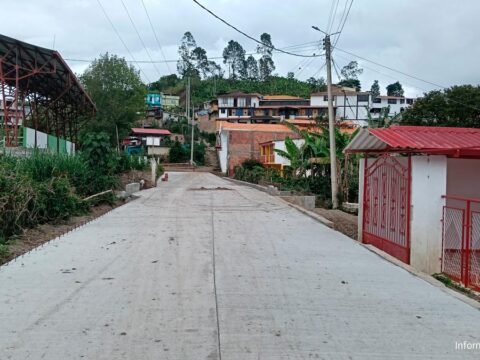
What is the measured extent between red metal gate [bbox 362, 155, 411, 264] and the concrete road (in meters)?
0.86

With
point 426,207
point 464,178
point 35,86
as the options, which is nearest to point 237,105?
point 35,86

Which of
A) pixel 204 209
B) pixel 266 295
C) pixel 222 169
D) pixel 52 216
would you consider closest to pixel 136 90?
pixel 222 169

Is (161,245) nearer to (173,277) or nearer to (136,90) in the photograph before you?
(173,277)

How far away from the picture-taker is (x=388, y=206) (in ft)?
36.0

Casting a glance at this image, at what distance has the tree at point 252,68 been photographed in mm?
129500

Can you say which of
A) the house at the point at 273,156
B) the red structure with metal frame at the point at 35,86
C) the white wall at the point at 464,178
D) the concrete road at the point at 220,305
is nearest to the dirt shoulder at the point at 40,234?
the concrete road at the point at 220,305

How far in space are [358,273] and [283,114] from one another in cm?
8859

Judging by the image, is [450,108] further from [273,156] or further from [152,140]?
[152,140]

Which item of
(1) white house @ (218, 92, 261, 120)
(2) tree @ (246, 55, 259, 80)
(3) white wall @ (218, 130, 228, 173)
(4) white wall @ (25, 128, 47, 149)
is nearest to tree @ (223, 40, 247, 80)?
(2) tree @ (246, 55, 259, 80)

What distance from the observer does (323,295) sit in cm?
648

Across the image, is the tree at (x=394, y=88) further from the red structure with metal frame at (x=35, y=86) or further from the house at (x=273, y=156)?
the red structure with metal frame at (x=35, y=86)

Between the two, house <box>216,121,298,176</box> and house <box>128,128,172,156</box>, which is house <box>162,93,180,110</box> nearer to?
house <box>128,128,172,156</box>

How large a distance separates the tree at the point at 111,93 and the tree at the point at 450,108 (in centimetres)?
2598

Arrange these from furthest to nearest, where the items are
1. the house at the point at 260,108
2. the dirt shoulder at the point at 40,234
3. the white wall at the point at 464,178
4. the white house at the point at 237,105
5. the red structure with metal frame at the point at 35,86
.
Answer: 1. the white house at the point at 237,105
2. the house at the point at 260,108
3. the red structure with metal frame at the point at 35,86
4. the white wall at the point at 464,178
5. the dirt shoulder at the point at 40,234
